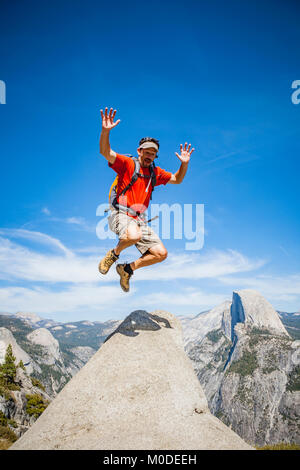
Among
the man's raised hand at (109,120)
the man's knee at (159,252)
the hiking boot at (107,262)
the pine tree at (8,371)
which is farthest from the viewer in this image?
the pine tree at (8,371)

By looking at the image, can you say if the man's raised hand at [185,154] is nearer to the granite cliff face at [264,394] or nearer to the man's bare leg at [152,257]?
the man's bare leg at [152,257]

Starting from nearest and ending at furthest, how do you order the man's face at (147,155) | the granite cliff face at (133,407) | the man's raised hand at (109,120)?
1. the granite cliff face at (133,407)
2. the man's raised hand at (109,120)
3. the man's face at (147,155)

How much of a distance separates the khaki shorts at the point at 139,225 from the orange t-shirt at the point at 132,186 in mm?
355

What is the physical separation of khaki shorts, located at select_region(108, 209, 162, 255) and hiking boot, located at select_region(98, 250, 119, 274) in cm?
68

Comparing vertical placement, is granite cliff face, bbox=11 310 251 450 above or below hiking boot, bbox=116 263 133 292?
below

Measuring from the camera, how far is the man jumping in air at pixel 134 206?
291 inches

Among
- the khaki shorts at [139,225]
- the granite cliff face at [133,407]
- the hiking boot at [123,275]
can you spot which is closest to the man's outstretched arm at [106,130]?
the khaki shorts at [139,225]

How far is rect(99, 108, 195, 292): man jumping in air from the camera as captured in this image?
7387 mm

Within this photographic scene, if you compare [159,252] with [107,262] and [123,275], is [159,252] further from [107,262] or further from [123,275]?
[107,262]

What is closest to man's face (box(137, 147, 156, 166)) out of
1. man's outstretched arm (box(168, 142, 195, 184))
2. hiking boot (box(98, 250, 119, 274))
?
man's outstretched arm (box(168, 142, 195, 184))

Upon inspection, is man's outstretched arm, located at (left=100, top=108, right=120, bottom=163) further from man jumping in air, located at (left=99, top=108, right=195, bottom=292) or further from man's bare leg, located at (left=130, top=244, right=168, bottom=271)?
man's bare leg, located at (left=130, top=244, right=168, bottom=271)

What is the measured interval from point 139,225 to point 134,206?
1.88 feet
